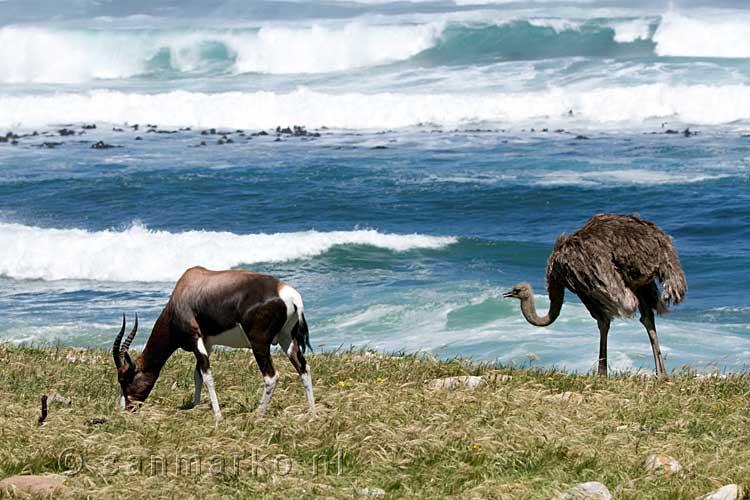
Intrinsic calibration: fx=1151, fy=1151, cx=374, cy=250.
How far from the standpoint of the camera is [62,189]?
34.5 meters

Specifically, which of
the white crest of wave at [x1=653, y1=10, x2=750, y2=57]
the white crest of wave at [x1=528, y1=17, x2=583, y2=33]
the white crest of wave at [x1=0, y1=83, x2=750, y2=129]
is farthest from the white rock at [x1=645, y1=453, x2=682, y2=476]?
the white crest of wave at [x1=528, y1=17, x2=583, y2=33]

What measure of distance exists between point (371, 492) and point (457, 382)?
3.34m

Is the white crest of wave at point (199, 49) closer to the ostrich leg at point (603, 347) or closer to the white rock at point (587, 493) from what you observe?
the ostrich leg at point (603, 347)

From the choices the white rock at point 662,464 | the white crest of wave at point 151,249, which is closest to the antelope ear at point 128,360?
the white rock at point 662,464

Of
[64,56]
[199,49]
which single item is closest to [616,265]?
[199,49]

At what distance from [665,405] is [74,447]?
4.93 metres

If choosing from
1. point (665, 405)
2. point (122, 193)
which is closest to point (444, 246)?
point (122, 193)

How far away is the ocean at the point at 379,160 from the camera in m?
20.4

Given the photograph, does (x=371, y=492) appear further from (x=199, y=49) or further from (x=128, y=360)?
(x=199, y=49)

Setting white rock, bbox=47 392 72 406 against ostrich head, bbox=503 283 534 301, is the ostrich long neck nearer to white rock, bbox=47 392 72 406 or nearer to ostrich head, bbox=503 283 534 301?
ostrich head, bbox=503 283 534 301

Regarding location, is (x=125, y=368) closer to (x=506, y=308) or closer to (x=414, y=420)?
(x=414, y=420)

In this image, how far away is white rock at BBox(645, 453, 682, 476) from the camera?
26.2ft

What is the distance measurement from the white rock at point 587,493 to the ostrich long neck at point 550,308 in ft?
17.7

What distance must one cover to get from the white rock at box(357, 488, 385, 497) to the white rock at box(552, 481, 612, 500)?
3.76 ft
